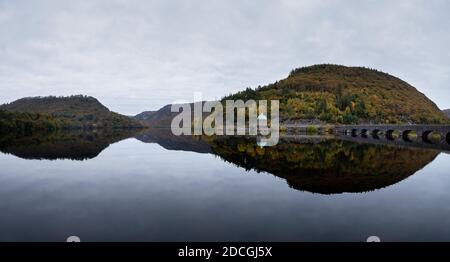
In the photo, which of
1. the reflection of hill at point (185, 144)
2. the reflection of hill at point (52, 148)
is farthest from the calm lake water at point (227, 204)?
the reflection of hill at point (185, 144)

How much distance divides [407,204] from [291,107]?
154009mm

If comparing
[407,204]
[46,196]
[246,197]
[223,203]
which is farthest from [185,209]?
[407,204]

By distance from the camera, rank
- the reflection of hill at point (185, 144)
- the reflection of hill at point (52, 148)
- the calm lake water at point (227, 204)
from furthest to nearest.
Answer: the reflection of hill at point (185, 144)
the reflection of hill at point (52, 148)
the calm lake water at point (227, 204)

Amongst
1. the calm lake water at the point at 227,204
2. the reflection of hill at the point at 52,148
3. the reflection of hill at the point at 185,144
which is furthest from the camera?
the reflection of hill at the point at 185,144

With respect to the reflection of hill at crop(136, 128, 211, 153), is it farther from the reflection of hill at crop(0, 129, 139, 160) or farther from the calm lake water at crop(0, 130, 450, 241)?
the calm lake water at crop(0, 130, 450, 241)

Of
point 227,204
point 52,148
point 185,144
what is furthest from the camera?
point 185,144

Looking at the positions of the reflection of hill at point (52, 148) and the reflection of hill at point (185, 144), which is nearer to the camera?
the reflection of hill at point (52, 148)

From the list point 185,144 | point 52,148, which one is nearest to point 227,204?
point 52,148

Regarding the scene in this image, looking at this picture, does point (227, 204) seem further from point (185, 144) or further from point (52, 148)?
point (185, 144)

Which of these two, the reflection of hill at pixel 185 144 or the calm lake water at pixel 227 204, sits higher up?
the reflection of hill at pixel 185 144

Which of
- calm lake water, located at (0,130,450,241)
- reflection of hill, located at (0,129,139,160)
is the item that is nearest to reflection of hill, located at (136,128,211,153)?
reflection of hill, located at (0,129,139,160)

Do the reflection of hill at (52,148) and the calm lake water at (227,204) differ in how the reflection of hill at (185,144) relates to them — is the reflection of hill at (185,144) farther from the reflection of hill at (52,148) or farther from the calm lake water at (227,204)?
the calm lake water at (227,204)

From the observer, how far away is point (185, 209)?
54.1 feet
